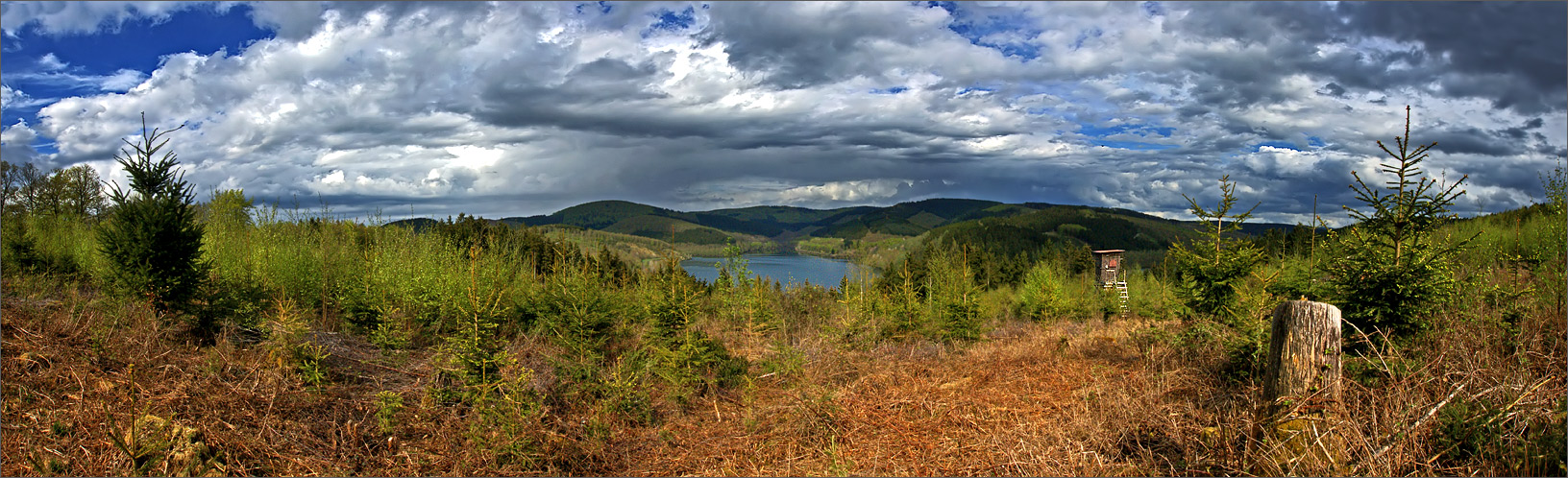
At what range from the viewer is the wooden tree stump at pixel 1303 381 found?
5.03m

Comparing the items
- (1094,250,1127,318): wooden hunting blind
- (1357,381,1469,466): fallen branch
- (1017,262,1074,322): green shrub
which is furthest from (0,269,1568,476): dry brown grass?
(1094,250,1127,318): wooden hunting blind

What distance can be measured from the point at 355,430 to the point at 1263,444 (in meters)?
7.62

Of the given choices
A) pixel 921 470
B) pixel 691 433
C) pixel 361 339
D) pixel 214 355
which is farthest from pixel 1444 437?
pixel 361 339

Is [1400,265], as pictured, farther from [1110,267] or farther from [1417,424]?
[1110,267]

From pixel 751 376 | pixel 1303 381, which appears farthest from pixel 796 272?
pixel 1303 381

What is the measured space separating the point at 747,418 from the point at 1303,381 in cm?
467

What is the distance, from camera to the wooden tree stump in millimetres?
5027

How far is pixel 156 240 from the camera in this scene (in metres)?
8.44

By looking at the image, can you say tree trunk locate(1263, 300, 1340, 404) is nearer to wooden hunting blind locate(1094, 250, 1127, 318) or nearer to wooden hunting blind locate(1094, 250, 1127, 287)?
wooden hunting blind locate(1094, 250, 1127, 318)

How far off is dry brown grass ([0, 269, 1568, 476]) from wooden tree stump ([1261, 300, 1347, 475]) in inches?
5.9

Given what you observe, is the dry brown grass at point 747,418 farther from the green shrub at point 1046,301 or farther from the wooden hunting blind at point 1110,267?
the wooden hunting blind at point 1110,267

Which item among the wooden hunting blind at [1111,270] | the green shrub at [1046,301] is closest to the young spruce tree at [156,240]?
the green shrub at [1046,301]

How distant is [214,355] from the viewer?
25.2 feet

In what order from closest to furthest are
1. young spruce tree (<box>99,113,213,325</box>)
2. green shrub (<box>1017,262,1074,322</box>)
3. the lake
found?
young spruce tree (<box>99,113,213,325</box>), green shrub (<box>1017,262,1074,322</box>), the lake
